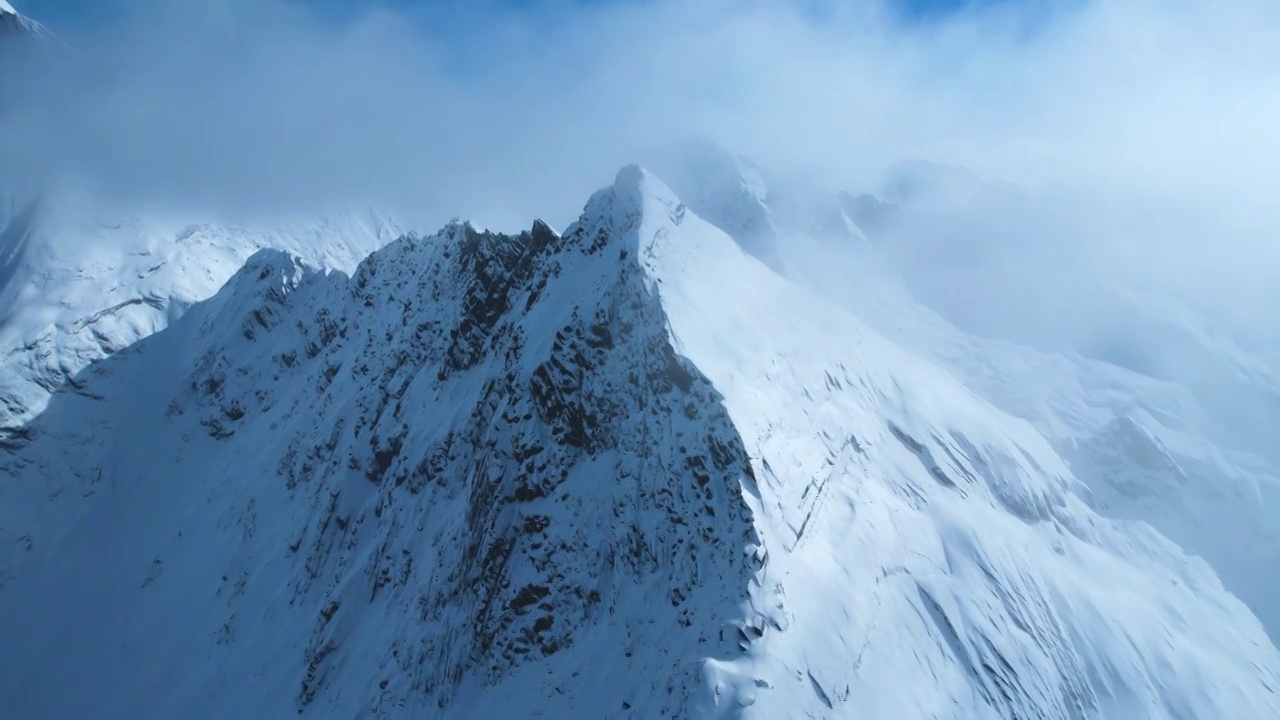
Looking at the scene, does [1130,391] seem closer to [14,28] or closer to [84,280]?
[84,280]

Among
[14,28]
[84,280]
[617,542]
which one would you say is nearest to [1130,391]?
[617,542]

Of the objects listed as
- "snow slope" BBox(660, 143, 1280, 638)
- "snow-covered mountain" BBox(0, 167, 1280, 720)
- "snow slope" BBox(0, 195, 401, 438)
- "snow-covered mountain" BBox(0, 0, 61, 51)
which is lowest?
"snow slope" BBox(660, 143, 1280, 638)

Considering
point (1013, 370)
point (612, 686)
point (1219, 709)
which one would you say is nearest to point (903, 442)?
point (1219, 709)

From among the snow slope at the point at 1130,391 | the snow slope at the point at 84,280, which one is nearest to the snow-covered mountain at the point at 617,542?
the snow slope at the point at 84,280

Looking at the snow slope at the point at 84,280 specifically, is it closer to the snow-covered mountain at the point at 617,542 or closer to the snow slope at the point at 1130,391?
the snow-covered mountain at the point at 617,542

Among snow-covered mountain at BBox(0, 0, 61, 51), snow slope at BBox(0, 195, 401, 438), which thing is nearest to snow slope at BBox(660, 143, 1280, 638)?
snow slope at BBox(0, 195, 401, 438)

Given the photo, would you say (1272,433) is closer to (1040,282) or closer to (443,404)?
(1040,282)

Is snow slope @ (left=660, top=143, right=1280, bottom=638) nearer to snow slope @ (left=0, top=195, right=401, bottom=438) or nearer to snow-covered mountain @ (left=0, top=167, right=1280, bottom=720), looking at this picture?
snow-covered mountain @ (left=0, top=167, right=1280, bottom=720)

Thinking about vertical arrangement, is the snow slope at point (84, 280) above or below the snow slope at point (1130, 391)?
above
